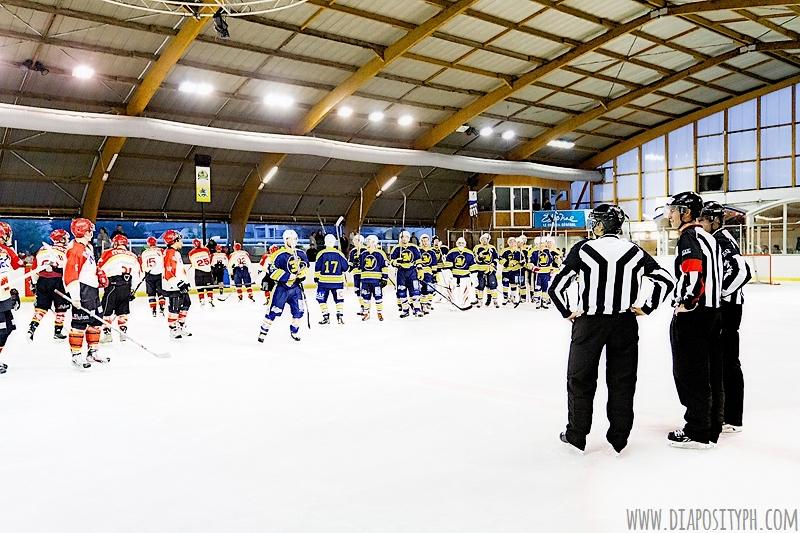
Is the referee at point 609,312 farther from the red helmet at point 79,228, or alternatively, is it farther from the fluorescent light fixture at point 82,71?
the fluorescent light fixture at point 82,71

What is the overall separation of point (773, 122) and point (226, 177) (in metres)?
21.6

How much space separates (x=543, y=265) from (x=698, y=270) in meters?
10.4

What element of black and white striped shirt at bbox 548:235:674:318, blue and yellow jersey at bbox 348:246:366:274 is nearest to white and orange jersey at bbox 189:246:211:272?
blue and yellow jersey at bbox 348:246:366:274

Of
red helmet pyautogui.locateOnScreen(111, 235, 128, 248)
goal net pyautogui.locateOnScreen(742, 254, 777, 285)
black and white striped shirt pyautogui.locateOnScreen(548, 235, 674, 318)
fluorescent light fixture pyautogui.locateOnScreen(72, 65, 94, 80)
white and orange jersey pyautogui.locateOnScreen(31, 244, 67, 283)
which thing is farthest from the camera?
goal net pyautogui.locateOnScreen(742, 254, 777, 285)

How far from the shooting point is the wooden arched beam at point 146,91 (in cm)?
1388

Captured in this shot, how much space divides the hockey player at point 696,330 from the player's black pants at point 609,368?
0.30 metres

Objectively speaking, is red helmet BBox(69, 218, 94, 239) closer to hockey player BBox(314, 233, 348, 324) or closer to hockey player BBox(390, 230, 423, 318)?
hockey player BBox(314, 233, 348, 324)

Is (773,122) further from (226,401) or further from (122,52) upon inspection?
(226,401)

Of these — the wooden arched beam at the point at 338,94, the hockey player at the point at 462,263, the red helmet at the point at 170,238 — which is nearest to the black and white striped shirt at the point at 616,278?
the red helmet at the point at 170,238

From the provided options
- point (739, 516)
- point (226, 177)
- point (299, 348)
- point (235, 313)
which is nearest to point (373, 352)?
point (299, 348)

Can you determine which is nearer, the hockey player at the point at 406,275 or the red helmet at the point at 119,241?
the red helmet at the point at 119,241

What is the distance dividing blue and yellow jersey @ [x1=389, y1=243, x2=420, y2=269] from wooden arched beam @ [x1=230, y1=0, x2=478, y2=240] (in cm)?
673

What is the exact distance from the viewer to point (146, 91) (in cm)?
1589

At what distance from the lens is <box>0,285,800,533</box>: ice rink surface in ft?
9.20
